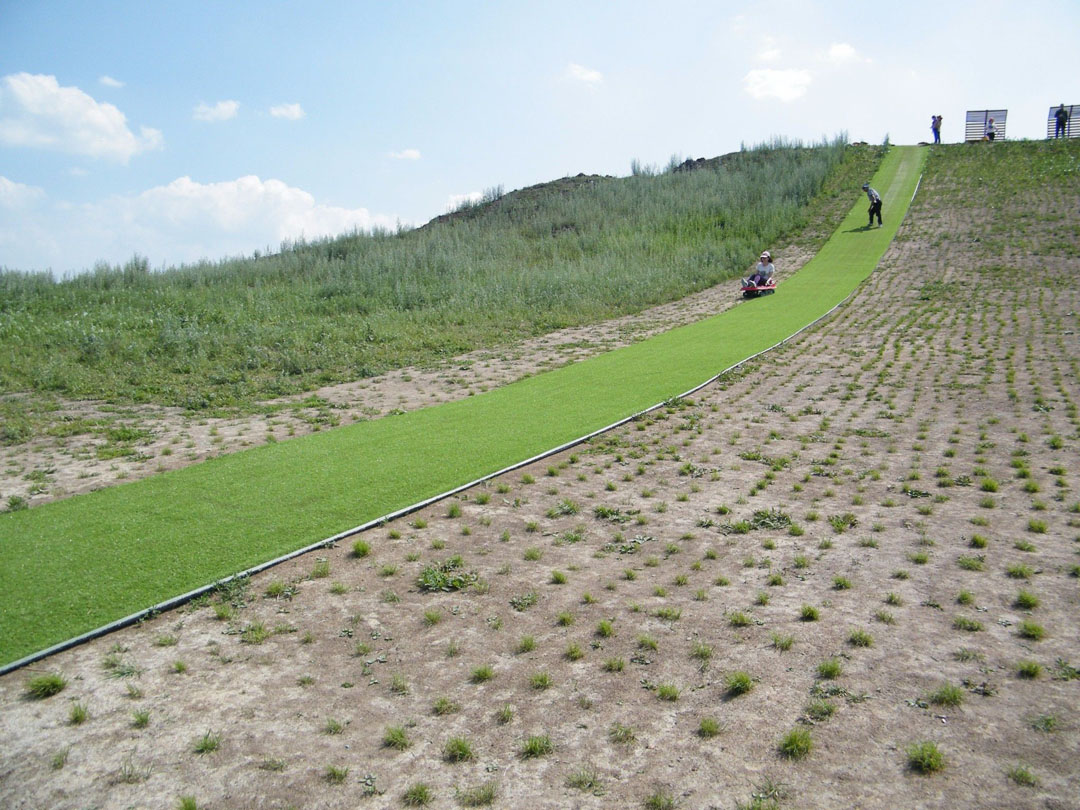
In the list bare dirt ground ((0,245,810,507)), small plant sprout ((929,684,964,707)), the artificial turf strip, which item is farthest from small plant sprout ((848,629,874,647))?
bare dirt ground ((0,245,810,507))

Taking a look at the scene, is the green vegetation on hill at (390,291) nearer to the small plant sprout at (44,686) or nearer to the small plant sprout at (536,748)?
the small plant sprout at (44,686)

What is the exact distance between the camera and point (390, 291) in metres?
21.6

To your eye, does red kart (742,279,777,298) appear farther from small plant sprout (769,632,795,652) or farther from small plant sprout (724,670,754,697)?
small plant sprout (724,670,754,697)

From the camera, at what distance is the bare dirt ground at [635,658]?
3.56 m

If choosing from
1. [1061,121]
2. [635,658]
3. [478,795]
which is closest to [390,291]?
[635,658]

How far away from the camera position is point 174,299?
19391mm

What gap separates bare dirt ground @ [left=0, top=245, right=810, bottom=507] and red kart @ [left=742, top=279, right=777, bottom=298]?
5.61 m

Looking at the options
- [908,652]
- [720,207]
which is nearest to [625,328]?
[908,652]

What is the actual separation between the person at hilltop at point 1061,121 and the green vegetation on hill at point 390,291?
33.2 feet

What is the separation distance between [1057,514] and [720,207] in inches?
1108

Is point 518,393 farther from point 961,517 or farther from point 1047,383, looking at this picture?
point 1047,383

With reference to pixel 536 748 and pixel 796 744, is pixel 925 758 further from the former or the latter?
pixel 536 748

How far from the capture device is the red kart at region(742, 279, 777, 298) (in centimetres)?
2167

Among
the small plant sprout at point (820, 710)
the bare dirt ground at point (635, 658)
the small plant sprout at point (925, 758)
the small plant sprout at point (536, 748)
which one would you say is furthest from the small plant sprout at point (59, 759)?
the small plant sprout at point (925, 758)
